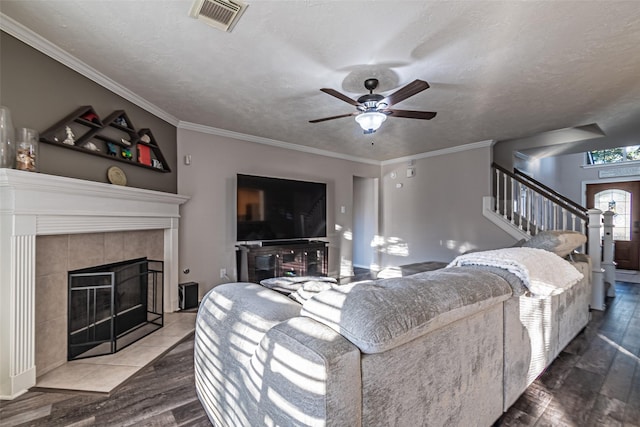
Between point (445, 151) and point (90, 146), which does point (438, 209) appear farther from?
point (90, 146)

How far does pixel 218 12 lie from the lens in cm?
167

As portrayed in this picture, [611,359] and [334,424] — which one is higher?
[334,424]

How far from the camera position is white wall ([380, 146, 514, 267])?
15.1ft

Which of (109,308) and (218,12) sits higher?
(218,12)

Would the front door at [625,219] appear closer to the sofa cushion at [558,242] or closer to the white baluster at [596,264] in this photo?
the white baluster at [596,264]

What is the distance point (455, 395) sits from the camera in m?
1.14

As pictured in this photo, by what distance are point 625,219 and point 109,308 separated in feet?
30.1

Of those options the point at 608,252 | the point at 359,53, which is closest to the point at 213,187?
the point at 359,53

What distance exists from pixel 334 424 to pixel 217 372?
30.6 inches

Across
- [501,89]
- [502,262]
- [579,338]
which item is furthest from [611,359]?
[501,89]

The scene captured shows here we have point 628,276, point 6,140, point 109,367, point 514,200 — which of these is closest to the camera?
point 6,140

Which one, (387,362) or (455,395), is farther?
(455,395)

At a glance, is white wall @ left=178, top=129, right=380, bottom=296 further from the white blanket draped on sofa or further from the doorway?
the white blanket draped on sofa

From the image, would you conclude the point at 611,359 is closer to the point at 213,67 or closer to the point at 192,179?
the point at 213,67
